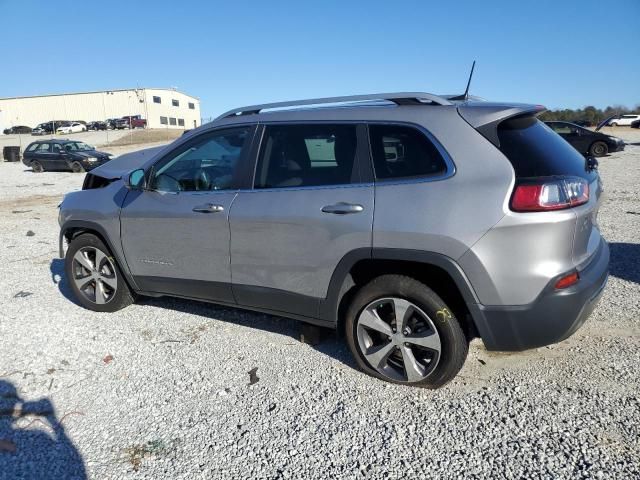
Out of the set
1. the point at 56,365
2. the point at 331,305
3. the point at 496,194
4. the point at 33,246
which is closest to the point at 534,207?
the point at 496,194

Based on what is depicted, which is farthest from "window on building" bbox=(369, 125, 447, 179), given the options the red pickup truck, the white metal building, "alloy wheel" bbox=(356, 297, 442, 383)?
the white metal building

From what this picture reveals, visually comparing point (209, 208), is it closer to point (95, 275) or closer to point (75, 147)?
point (95, 275)

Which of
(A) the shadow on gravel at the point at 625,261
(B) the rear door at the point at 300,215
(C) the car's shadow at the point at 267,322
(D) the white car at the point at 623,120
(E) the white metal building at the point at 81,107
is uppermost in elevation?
(E) the white metal building at the point at 81,107

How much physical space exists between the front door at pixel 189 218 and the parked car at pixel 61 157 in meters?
19.0

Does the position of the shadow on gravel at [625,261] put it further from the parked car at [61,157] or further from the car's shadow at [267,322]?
the parked car at [61,157]

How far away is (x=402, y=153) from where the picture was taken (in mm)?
2852

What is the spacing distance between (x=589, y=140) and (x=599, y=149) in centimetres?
66

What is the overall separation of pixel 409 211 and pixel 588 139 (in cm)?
2055

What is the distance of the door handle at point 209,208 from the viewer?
134 inches

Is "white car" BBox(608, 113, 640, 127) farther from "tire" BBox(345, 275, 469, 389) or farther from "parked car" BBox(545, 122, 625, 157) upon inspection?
"tire" BBox(345, 275, 469, 389)

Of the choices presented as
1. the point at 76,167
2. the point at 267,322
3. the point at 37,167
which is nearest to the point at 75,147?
the point at 76,167

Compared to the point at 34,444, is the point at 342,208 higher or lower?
higher

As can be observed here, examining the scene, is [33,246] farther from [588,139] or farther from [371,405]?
[588,139]

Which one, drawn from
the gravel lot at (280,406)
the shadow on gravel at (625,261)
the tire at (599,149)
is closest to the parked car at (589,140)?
the tire at (599,149)
